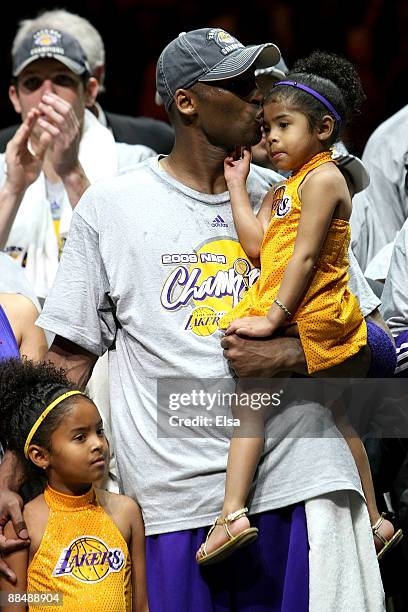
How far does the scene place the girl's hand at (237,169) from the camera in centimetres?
336

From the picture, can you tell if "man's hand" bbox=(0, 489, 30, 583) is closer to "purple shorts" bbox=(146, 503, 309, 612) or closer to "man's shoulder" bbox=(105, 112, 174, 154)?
"purple shorts" bbox=(146, 503, 309, 612)

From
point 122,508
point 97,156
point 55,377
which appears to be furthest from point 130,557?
point 97,156

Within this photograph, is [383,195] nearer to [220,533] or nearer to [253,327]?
[253,327]

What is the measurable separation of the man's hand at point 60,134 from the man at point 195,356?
3.65 feet

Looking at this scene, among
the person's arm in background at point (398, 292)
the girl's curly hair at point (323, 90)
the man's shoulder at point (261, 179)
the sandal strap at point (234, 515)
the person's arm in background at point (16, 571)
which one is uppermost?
the girl's curly hair at point (323, 90)

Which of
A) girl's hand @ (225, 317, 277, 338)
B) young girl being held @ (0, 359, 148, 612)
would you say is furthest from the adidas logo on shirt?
young girl being held @ (0, 359, 148, 612)

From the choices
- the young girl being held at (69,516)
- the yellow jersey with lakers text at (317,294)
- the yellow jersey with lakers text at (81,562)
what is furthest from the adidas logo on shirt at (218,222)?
the yellow jersey with lakers text at (81,562)

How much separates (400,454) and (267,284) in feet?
2.74

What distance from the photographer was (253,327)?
3180mm

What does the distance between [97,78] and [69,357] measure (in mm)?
2279

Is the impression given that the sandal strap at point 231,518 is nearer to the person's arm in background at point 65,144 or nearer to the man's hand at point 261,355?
the man's hand at point 261,355

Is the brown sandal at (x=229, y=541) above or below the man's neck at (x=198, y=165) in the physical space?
below

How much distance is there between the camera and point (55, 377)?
334cm

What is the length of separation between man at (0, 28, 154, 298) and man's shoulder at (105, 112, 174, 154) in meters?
0.37
